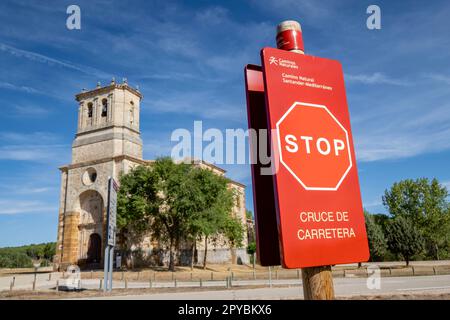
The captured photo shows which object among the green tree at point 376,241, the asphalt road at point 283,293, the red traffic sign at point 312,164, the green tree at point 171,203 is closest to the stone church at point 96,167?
the green tree at point 171,203

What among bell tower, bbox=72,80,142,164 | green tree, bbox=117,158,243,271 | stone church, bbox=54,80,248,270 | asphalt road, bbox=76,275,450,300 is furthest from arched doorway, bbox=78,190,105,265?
asphalt road, bbox=76,275,450,300

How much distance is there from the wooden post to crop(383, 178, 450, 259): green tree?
55.9 m

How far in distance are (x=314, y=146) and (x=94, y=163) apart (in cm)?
4044

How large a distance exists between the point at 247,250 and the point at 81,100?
1205 inches

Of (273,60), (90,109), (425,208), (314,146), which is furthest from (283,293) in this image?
(425,208)

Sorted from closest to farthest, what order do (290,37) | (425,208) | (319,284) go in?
(319,284) → (290,37) → (425,208)

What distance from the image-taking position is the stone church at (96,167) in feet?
125

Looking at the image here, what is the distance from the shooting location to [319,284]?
8.15 ft

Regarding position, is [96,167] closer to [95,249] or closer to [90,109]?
[90,109]

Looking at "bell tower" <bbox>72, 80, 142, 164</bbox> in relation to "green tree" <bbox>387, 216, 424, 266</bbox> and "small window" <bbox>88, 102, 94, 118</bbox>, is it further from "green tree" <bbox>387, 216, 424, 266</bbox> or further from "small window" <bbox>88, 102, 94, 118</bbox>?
"green tree" <bbox>387, 216, 424, 266</bbox>

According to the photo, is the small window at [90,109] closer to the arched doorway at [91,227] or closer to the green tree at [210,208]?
the arched doorway at [91,227]
